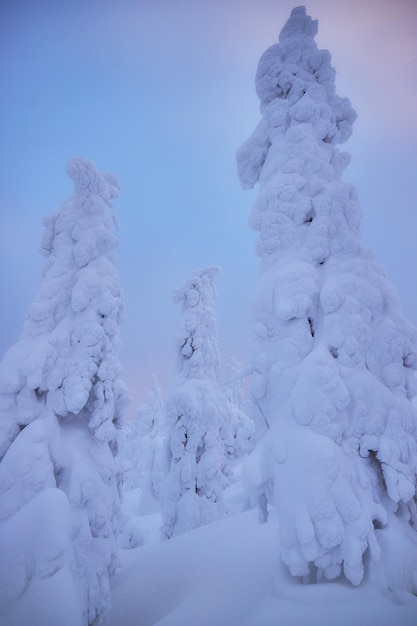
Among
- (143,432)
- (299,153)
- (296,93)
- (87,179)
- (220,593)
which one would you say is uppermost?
(296,93)

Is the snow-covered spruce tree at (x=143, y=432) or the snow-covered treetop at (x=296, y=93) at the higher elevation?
the snow-covered treetop at (x=296, y=93)

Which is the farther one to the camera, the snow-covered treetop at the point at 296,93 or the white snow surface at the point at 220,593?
the snow-covered treetop at the point at 296,93

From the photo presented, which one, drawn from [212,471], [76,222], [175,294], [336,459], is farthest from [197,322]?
[336,459]

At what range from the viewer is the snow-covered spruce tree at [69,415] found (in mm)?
4520

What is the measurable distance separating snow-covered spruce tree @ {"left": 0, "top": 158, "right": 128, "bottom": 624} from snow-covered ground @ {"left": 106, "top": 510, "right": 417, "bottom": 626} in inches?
37.6

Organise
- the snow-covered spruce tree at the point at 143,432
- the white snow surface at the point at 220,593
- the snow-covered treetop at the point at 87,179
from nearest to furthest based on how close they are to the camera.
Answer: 1. the white snow surface at the point at 220,593
2. the snow-covered treetop at the point at 87,179
3. the snow-covered spruce tree at the point at 143,432

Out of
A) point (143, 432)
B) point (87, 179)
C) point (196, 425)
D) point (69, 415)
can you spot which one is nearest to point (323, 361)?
point (69, 415)

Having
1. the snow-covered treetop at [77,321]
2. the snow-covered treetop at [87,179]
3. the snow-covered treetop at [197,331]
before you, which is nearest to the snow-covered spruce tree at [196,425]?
the snow-covered treetop at [197,331]

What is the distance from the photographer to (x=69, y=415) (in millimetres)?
6391

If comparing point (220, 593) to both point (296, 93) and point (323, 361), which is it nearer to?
point (323, 361)

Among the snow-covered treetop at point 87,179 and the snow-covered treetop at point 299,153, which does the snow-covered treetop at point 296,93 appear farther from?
the snow-covered treetop at point 87,179

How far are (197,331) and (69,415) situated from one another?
24.9 feet

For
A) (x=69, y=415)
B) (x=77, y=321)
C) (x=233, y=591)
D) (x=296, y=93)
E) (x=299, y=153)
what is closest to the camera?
(x=233, y=591)

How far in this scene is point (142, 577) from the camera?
6.94 m
